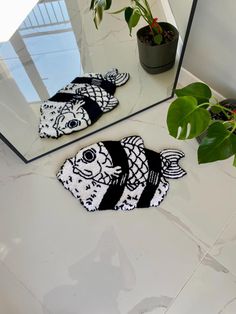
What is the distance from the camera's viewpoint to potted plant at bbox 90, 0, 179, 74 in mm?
929

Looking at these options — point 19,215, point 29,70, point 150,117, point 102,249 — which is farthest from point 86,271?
point 29,70

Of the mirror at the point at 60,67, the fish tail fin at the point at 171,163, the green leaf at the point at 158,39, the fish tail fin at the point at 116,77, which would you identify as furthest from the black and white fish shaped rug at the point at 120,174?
the green leaf at the point at 158,39

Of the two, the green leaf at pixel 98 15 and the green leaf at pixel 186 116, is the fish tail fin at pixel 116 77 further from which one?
the green leaf at pixel 186 116

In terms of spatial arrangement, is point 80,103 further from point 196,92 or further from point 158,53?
point 196,92

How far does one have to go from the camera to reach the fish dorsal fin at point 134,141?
3.56 feet

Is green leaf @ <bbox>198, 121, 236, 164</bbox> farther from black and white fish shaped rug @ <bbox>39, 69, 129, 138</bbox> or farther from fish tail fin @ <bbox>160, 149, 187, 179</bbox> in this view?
black and white fish shaped rug @ <bbox>39, 69, 129, 138</bbox>

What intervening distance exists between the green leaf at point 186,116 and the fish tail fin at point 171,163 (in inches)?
13.0

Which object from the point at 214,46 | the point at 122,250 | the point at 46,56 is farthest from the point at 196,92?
the point at 46,56

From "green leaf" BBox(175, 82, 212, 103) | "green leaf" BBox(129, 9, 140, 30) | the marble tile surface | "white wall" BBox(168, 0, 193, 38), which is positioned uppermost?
"green leaf" BBox(129, 9, 140, 30)

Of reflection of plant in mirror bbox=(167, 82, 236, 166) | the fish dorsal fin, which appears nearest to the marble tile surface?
reflection of plant in mirror bbox=(167, 82, 236, 166)

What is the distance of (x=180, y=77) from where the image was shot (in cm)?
119

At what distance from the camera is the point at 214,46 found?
0.98 metres

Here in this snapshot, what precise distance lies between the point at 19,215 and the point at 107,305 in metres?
0.45

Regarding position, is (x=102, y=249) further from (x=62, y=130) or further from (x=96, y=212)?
(x=62, y=130)
